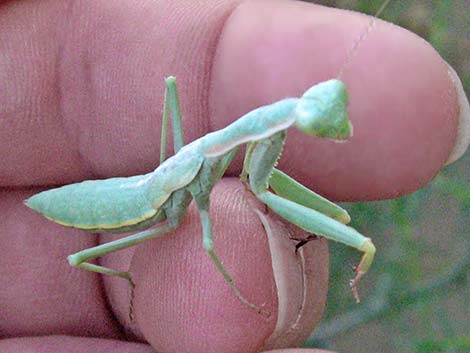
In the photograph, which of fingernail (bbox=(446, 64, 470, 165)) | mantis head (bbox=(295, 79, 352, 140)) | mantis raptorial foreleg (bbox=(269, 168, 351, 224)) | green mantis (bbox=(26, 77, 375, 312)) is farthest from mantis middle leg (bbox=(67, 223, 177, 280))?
fingernail (bbox=(446, 64, 470, 165))

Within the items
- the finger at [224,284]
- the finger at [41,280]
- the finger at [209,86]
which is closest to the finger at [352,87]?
the finger at [209,86]

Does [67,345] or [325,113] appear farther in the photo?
[67,345]

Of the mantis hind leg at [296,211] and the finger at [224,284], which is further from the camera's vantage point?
the finger at [224,284]

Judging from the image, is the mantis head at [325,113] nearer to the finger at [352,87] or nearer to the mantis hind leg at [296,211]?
the mantis hind leg at [296,211]

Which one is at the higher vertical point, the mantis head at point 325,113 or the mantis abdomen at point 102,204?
the mantis head at point 325,113

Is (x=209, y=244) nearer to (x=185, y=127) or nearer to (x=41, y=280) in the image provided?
(x=185, y=127)

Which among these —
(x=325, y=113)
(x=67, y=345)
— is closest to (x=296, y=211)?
(x=325, y=113)

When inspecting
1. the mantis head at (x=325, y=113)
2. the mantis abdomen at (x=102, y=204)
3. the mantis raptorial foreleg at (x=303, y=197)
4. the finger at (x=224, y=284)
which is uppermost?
the mantis head at (x=325, y=113)
